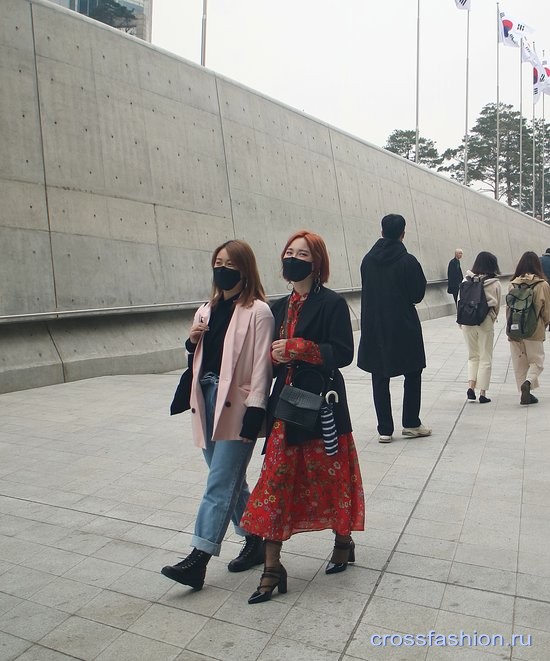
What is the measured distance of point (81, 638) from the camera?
9.24 ft

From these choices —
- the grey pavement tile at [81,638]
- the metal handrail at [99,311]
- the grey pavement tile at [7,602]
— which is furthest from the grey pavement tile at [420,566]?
the metal handrail at [99,311]

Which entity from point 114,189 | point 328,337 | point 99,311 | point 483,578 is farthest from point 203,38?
point 483,578

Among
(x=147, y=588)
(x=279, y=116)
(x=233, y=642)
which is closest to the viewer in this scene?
(x=233, y=642)

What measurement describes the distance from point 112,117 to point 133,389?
13.6 ft

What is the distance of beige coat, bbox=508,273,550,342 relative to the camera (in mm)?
7669

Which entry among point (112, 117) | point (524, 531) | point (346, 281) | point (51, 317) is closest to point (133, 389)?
point (51, 317)

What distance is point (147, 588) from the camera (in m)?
3.28

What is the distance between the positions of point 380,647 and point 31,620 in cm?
148

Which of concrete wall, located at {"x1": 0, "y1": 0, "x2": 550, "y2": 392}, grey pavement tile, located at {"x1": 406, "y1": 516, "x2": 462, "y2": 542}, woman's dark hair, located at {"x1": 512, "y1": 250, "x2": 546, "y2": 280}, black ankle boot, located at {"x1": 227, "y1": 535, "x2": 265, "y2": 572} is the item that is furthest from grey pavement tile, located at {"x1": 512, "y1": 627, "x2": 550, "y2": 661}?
concrete wall, located at {"x1": 0, "y1": 0, "x2": 550, "y2": 392}

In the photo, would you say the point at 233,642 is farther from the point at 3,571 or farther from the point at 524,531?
the point at 524,531

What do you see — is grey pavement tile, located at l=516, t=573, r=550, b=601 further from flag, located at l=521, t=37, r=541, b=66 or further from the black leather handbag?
flag, located at l=521, t=37, r=541, b=66

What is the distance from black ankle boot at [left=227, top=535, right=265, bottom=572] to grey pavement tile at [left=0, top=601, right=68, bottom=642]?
33.8 inches

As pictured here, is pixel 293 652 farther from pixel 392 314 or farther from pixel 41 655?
pixel 392 314

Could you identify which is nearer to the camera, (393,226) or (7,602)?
(7,602)
